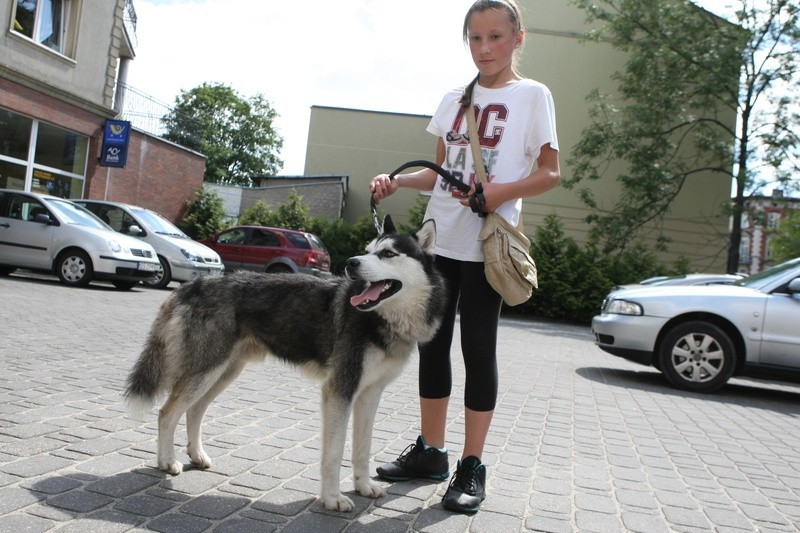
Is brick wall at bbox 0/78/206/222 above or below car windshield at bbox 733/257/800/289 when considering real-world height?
above

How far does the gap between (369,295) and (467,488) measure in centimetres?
111

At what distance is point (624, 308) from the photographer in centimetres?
960

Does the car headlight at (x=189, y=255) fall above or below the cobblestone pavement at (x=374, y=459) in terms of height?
above

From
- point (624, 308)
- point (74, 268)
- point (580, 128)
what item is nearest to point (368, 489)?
point (624, 308)

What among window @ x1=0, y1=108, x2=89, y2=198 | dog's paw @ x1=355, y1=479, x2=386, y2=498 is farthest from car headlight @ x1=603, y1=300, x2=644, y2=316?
window @ x1=0, y1=108, x2=89, y2=198

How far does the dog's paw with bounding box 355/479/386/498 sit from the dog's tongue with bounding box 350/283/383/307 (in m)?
0.96

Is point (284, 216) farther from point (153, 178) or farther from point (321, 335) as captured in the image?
point (321, 335)

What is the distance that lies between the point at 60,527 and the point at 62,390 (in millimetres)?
2844

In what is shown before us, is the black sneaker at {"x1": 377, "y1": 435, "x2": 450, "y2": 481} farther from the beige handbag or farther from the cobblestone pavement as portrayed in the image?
the beige handbag

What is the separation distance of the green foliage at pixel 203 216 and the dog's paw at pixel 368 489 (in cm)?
2777

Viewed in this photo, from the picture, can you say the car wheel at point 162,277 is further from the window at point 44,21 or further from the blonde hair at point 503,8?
the blonde hair at point 503,8

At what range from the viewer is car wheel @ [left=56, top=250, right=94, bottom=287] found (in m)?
15.3

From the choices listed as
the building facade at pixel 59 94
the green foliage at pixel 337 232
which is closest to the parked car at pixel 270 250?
the building facade at pixel 59 94

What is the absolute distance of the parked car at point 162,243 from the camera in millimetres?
17609
